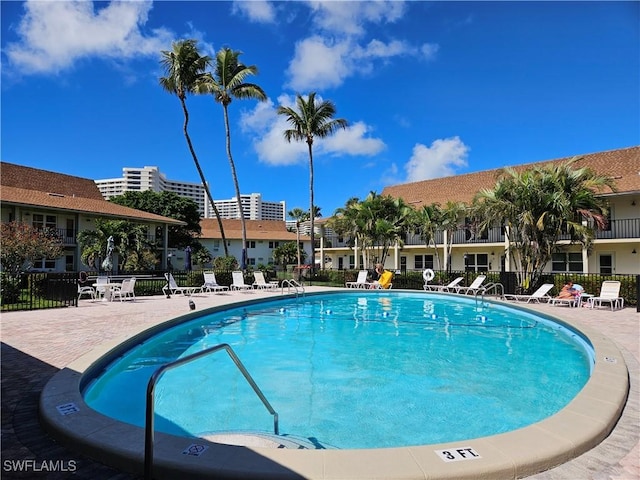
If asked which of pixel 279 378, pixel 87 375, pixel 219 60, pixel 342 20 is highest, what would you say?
pixel 219 60

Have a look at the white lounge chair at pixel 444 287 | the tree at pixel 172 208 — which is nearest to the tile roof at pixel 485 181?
the white lounge chair at pixel 444 287

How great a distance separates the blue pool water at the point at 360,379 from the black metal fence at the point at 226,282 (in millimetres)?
5528

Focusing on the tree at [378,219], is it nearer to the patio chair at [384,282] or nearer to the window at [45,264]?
the patio chair at [384,282]

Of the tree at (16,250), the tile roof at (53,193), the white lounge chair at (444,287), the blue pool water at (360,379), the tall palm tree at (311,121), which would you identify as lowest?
the blue pool water at (360,379)

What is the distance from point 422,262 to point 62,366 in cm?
2979

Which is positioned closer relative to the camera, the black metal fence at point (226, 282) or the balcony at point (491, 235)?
the black metal fence at point (226, 282)

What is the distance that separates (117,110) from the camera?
A: 2294 centimetres

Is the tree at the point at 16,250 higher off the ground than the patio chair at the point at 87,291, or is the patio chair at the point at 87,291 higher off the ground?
the tree at the point at 16,250

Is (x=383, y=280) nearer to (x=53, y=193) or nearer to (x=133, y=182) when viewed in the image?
(x=53, y=193)

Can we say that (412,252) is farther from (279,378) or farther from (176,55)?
(279,378)

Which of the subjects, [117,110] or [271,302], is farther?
[117,110]

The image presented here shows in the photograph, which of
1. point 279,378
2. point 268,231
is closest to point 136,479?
point 279,378

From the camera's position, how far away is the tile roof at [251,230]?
180 ft

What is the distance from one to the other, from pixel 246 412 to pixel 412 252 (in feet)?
96.2
